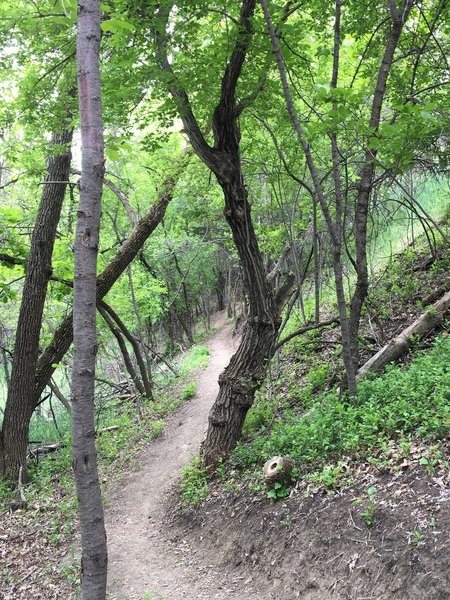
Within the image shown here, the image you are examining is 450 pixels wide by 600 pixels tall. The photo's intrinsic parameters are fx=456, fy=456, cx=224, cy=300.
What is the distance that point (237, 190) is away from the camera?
641cm

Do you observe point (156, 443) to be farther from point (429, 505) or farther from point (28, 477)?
point (429, 505)

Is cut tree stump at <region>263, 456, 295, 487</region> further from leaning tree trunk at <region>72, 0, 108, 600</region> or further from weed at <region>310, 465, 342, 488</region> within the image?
leaning tree trunk at <region>72, 0, 108, 600</region>

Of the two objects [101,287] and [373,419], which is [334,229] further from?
[101,287]

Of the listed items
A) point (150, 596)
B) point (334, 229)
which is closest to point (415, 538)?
point (150, 596)

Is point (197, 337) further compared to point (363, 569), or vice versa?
point (197, 337)

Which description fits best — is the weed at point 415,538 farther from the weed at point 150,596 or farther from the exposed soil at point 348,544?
the weed at point 150,596

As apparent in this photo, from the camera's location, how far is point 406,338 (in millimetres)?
6496

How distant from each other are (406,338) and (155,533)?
173 inches

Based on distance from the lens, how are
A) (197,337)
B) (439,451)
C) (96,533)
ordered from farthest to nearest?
(197,337)
(439,451)
(96,533)

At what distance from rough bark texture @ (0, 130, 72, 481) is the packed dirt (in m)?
2.56

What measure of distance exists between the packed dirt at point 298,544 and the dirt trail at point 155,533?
2cm

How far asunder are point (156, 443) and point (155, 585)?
5.08 metres

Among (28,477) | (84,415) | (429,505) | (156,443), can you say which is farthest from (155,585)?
(156,443)

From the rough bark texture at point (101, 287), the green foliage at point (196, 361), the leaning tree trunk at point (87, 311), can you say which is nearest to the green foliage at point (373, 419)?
the leaning tree trunk at point (87, 311)
